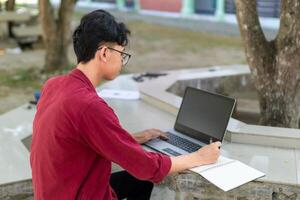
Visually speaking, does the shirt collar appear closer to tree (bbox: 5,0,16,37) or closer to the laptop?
the laptop

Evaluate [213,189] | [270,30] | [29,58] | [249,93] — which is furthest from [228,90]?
[270,30]

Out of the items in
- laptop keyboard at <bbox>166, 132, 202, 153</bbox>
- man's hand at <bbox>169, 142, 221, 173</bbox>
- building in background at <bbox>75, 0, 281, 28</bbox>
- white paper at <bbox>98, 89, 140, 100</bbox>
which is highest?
man's hand at <bbox>169, 142, 221, 173</bbox>

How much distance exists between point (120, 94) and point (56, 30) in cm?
413

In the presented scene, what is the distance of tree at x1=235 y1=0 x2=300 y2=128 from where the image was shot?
322 centimetres

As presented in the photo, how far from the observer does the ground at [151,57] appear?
24.0 ft

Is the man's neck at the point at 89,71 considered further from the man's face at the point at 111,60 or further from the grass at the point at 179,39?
the grass at the point at 179,39

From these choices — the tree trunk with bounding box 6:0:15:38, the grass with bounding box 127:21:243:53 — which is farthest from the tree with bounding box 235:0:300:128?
the tree trunk with bounding box 6:0:15:38

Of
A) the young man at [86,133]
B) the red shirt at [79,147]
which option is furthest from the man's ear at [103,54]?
the red shirt at [79,147]

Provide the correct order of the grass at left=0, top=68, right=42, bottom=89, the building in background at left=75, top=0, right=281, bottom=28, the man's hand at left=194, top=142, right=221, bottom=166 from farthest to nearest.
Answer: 1. the building in background at left=75, top=0, right=281, bottom=28
2. the grass at left=0, top=68, right=42, bottom=89
3. the man's hand at left=194, top=142, right=221, bottom=166

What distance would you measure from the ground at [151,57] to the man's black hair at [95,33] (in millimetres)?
4261

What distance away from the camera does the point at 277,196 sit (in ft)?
7.14

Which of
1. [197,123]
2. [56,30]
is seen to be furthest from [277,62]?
[56,30]

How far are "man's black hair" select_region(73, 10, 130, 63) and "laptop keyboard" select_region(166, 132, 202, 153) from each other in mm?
788

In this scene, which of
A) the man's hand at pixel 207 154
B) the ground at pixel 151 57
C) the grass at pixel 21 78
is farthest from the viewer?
the grass at pixel 21 78
